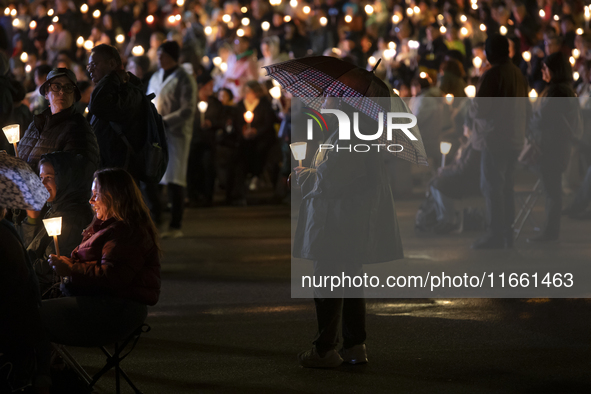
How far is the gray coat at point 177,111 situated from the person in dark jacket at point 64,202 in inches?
184

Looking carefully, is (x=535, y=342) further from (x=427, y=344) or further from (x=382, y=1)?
(x=382, y=1)

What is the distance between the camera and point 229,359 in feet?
19.1

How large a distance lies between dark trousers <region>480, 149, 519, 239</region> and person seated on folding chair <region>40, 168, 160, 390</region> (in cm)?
568

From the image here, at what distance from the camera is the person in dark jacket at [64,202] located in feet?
17.9

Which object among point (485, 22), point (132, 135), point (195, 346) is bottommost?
point (195, 346)

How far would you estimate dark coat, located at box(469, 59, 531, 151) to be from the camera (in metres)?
9.48

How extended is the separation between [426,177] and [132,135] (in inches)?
328

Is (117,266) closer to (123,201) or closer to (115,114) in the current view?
(123,201)

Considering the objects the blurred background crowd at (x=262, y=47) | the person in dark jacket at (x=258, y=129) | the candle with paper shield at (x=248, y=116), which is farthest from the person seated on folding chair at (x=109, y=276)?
the candle with paper shield at (x=248, y=116)

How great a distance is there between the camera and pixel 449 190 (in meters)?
10.9

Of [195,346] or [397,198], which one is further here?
[397,198]

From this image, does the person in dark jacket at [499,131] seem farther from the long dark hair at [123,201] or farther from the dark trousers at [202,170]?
the long dark hair at [123,201]

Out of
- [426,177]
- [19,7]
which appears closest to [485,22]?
[426,177]

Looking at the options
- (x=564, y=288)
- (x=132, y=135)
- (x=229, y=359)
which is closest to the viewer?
(x=229, y=359)
